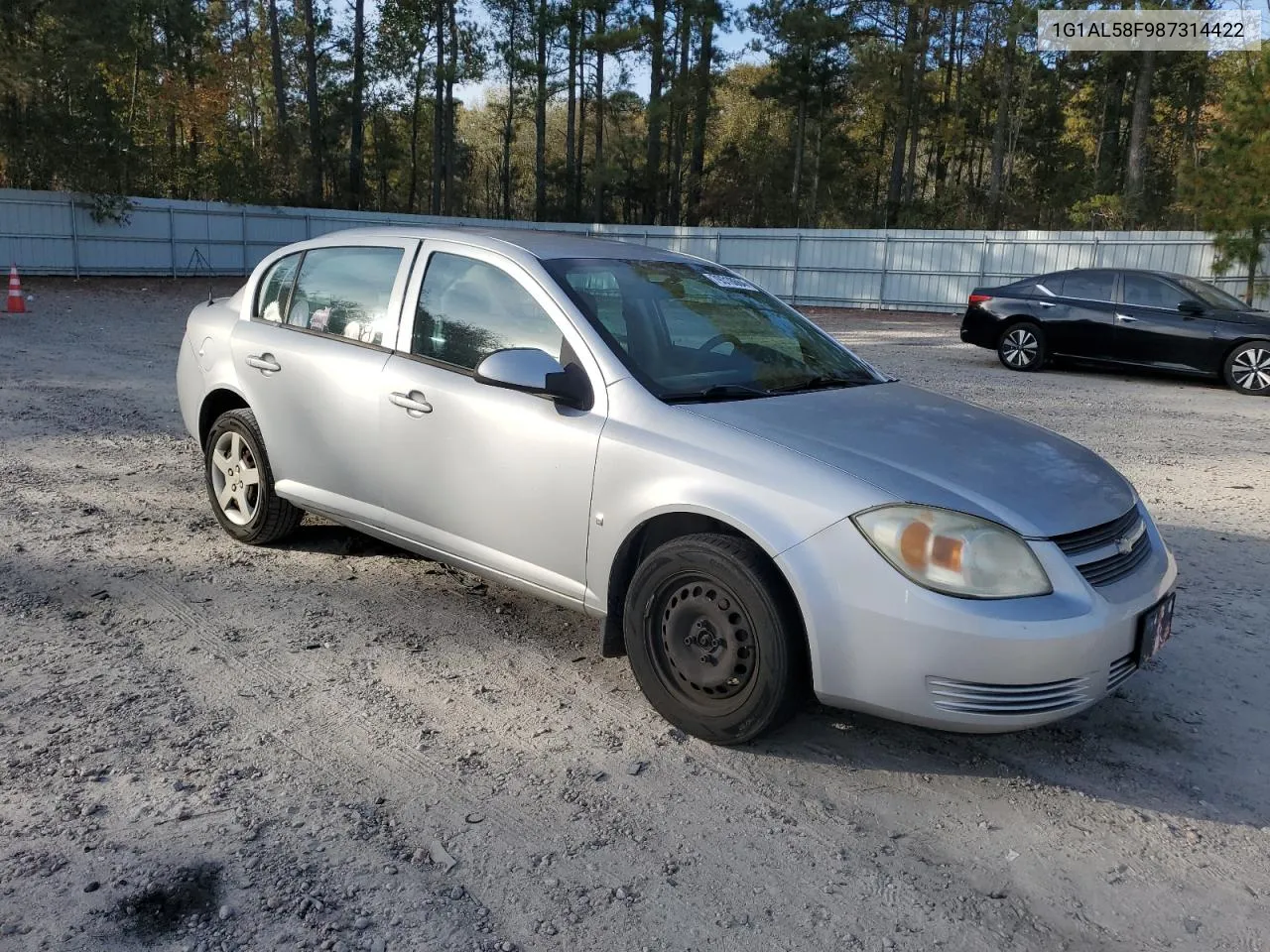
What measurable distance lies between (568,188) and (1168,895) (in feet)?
144

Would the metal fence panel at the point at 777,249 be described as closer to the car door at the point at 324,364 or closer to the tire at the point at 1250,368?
the tire at the point at 1250,368

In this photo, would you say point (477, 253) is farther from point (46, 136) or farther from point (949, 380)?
point (46, 136)

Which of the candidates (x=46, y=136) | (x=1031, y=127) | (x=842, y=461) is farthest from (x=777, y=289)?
(x=842, y=461)

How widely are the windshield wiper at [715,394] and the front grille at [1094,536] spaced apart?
1.19m

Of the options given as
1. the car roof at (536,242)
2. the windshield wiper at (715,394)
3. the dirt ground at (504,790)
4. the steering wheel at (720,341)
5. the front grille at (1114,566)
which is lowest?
the dirt ground at (504,790)

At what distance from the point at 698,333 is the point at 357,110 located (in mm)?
→ 38986

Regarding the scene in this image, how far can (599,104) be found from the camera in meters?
45.3

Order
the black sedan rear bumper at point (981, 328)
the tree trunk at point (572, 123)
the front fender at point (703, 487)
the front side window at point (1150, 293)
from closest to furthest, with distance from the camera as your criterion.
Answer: the front fender at point (703, 487) → the front side window at point (1150, 293) → the black sedan rear bumper at point (981, 328) → the tree trunk at point (572, 123)

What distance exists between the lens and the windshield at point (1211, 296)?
1224 cm

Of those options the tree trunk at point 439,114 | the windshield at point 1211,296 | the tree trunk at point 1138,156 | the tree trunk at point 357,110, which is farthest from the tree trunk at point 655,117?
the windshield at point 1211,296

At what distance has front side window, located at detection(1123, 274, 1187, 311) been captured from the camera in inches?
488

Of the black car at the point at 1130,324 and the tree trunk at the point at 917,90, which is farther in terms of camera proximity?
the tree trunk at the point at 917,90

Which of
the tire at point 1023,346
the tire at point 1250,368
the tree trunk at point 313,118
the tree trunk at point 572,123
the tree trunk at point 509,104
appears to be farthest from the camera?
the tree trunk at point 509,104

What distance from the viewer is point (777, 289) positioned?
1133 inches
